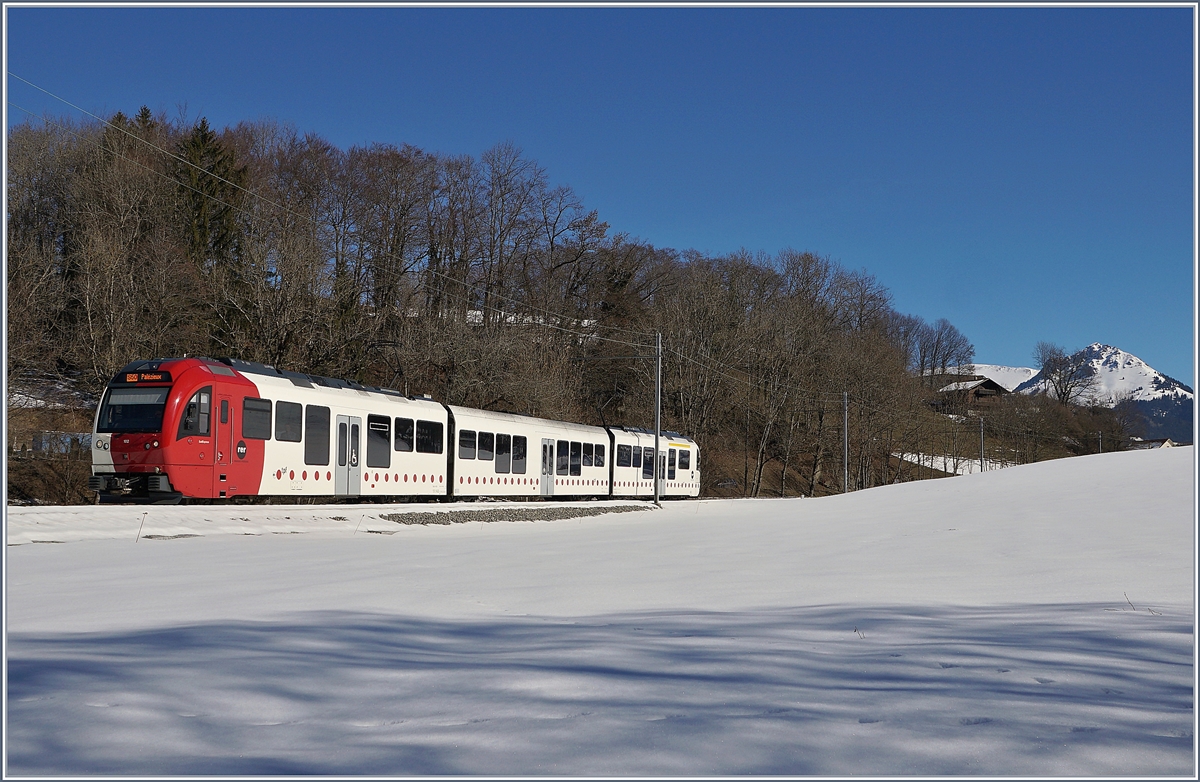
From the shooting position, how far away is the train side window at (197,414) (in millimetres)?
18969

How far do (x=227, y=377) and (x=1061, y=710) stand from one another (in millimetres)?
19637

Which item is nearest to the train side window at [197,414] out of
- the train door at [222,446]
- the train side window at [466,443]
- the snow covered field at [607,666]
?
the train door at [222,446]

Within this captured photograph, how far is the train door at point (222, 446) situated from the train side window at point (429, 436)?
22.1 ft

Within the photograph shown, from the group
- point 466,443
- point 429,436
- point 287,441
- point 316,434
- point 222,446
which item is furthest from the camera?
point 466,443

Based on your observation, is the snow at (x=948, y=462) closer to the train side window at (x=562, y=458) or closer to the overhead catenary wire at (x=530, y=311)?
the overhead catenary wire at (x=530, y=311)

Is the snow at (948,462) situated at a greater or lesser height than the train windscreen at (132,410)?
lesser

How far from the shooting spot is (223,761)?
8.72ft

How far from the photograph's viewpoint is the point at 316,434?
22203mm

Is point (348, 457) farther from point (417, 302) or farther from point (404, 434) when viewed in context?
point (417, 302)

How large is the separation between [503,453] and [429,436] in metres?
4.27

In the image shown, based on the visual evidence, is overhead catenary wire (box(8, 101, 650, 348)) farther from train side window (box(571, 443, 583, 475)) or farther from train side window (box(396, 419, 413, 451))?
train side window (box(396, 419, 413, 451))

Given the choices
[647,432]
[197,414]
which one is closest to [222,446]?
[197,414]

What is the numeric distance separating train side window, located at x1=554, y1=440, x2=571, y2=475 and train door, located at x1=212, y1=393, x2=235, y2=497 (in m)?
15.2

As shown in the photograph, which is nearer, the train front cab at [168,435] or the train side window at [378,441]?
the train front cab at [168,435]
